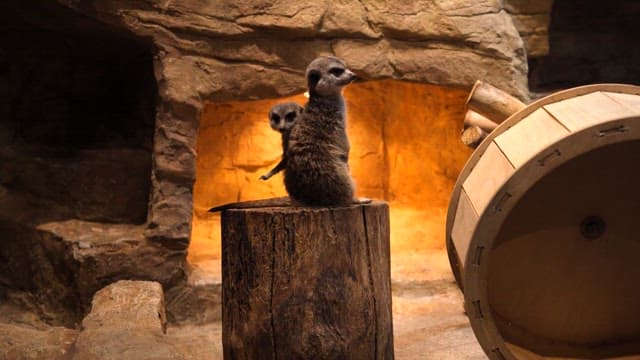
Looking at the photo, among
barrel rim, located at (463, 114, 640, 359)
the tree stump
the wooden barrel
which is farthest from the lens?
the wooden barrel

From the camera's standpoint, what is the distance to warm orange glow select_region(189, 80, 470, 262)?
6219 mm

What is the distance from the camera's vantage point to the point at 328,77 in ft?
9.95

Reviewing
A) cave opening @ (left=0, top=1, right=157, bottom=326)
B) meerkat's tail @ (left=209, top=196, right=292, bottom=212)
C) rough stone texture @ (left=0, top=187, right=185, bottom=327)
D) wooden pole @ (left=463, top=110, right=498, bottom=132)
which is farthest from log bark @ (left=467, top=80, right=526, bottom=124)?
cave opening @ (left=0, top=1, right=157, bottom=326)

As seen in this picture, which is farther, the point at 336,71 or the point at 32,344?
the point at 32,344

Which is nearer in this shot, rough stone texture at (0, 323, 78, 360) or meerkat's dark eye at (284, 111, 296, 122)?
meerkat's dark eye at (284, 111, 296, 122)

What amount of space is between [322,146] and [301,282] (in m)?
0.66

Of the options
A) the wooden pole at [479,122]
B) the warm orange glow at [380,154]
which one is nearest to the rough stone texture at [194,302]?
the warm orange glow at [380,154]

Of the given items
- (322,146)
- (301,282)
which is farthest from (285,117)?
(301,282)

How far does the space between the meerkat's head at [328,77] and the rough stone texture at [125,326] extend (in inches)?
54.0

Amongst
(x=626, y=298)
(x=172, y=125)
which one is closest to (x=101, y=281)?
(x=172, y=125)

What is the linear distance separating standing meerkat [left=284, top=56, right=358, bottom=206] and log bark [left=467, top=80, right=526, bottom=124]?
73 centimetres

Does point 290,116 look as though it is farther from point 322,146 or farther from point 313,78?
point 322,146

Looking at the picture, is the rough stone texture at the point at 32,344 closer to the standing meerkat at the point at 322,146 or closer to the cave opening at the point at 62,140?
the cave opening at the point at 62,140

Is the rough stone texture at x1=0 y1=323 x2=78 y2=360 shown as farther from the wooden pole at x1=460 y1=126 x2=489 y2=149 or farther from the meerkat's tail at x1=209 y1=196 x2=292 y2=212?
the wooden pole at x1=460 y1=126 x2=489 y2=149
